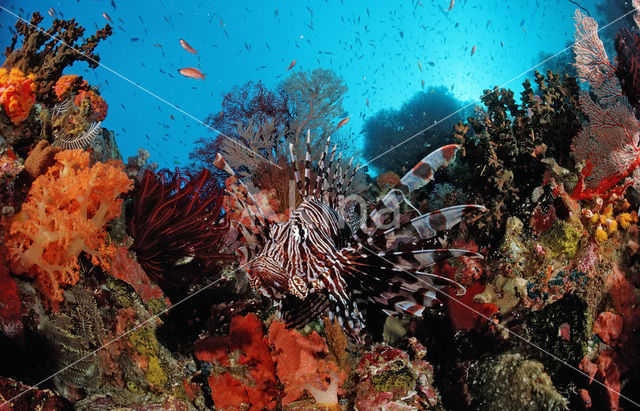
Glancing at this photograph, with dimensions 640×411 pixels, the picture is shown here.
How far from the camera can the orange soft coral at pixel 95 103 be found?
14.8 feet

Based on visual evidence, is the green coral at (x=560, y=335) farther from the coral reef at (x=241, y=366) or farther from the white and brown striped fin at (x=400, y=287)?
the coral reef at (x=241, y=366)

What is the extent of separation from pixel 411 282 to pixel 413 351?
1.00 metres

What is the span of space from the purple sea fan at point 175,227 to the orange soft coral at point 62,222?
0.39m

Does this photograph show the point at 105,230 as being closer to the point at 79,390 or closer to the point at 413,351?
the point at 79,390

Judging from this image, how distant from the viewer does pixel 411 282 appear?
262 centimetres

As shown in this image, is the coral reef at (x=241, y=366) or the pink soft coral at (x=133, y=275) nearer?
the coral reef at (x=241, y=366)

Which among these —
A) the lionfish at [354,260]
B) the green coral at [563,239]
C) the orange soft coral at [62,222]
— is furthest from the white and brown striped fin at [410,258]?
the orange soft coral at [62,222]

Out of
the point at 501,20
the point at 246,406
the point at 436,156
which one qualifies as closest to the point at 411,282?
the point at 436,156

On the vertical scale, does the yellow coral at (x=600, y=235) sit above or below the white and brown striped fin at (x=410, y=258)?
below

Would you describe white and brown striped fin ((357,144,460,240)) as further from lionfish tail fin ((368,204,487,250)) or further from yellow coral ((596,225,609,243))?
yellow coral ((596,225,609,243))


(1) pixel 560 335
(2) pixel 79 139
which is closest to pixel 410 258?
(1) pixel 560 335

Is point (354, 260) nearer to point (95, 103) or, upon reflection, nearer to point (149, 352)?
point (149, 352)

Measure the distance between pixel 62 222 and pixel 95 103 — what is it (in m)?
2.67

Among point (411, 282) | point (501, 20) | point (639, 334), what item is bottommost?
point (639, 334)
